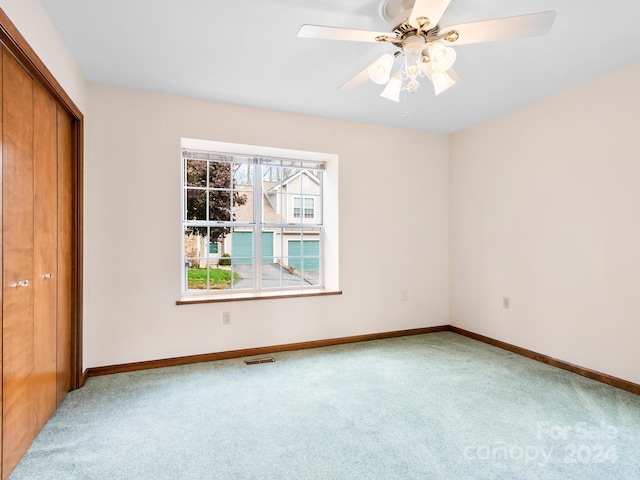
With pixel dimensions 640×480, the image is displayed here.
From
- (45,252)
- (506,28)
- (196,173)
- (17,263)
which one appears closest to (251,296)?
(196,173)

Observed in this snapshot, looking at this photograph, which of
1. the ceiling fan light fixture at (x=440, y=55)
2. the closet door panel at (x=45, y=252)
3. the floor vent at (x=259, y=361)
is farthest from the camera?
the floor vent at (x=259, y=361)

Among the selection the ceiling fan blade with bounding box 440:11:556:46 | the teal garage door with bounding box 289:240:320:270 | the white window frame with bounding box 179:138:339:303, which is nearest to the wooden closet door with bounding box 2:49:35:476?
the white window frame with bounding box 179:138:339:303

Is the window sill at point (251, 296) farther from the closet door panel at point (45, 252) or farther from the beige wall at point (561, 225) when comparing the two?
the beige wall at point (561, 225)

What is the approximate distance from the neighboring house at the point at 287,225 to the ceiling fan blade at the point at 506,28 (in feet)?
8.05

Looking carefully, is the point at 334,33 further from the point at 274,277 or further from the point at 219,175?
the point at 274,277

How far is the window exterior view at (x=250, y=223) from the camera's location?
3.50 metres

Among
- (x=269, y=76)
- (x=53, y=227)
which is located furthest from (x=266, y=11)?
(x=53, y=227)

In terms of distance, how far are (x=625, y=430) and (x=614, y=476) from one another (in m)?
0.55

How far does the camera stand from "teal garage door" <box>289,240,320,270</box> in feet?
13.0

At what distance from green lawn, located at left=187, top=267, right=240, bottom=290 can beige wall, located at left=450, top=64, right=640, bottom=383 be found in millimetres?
2703

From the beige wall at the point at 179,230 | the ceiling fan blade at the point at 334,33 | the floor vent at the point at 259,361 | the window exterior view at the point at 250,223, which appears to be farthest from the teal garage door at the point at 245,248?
the ceiling fan blade at the point at 334,33

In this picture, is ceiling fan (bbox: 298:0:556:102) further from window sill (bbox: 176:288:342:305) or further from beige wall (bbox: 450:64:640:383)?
window sill (bbox: 176:288:342:305)

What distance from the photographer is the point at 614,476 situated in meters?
1.66

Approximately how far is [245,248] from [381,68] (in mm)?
2370
